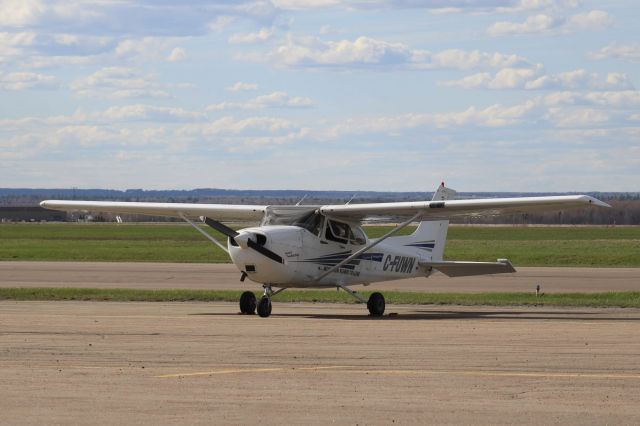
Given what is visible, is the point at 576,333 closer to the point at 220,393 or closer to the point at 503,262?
the point at 503,262

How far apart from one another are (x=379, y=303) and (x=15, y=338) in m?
9.65

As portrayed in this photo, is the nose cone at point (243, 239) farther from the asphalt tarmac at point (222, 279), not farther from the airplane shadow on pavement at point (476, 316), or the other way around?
the asphalt tarmac at point (222, 279)

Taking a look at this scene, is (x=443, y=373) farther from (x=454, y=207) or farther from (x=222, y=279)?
(x=222, y=279)

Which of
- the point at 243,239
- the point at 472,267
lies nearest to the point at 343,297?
the point at 472,267

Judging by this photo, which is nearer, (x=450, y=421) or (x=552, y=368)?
(x=450, y=421)

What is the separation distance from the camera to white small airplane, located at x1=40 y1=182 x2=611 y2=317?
24609mm

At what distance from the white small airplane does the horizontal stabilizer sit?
0.02 m

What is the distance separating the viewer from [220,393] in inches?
499

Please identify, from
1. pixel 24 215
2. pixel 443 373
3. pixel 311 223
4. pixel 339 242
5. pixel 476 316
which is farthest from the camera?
pixel 24 215

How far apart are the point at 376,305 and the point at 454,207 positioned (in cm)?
274

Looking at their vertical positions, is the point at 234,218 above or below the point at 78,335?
above

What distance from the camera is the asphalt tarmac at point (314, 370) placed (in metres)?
11.5

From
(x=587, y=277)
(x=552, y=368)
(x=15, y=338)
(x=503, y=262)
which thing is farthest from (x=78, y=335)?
(x=587, y=277)

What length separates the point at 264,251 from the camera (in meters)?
24.5
